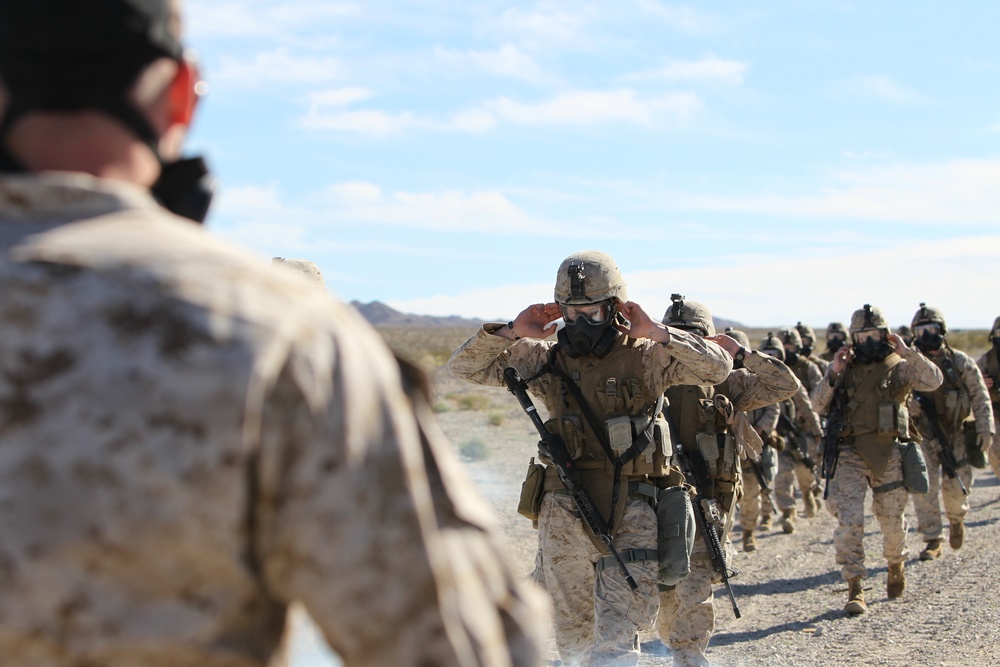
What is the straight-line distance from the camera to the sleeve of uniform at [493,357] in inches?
252

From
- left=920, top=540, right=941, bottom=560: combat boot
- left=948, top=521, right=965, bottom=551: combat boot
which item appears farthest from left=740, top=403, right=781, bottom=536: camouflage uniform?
left=948, top=521, right=965, bottom=551: combat boot

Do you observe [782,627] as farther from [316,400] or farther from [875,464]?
[316,400]

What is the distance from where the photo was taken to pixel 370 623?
125 cm

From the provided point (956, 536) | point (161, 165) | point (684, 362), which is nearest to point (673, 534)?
point (684, 362)

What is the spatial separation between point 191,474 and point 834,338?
1529cm

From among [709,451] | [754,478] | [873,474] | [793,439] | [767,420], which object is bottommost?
[754,478]

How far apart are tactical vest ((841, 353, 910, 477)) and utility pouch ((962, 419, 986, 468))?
2815mm

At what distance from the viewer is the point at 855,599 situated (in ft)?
32.1

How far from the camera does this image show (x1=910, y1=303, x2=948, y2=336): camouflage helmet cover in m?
12.4

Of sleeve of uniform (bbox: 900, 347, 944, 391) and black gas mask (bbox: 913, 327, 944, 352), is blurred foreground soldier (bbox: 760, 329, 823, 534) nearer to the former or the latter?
black gas mask (bbox: 913, 327, 944, 352)

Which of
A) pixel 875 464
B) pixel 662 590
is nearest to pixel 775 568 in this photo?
pixel 875 464

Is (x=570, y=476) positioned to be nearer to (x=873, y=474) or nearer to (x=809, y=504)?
(x=873, y=474)

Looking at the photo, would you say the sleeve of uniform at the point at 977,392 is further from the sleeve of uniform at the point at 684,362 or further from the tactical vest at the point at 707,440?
the sleeve of uniform at the point at 684,362

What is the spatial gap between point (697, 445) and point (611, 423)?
2270 mm
